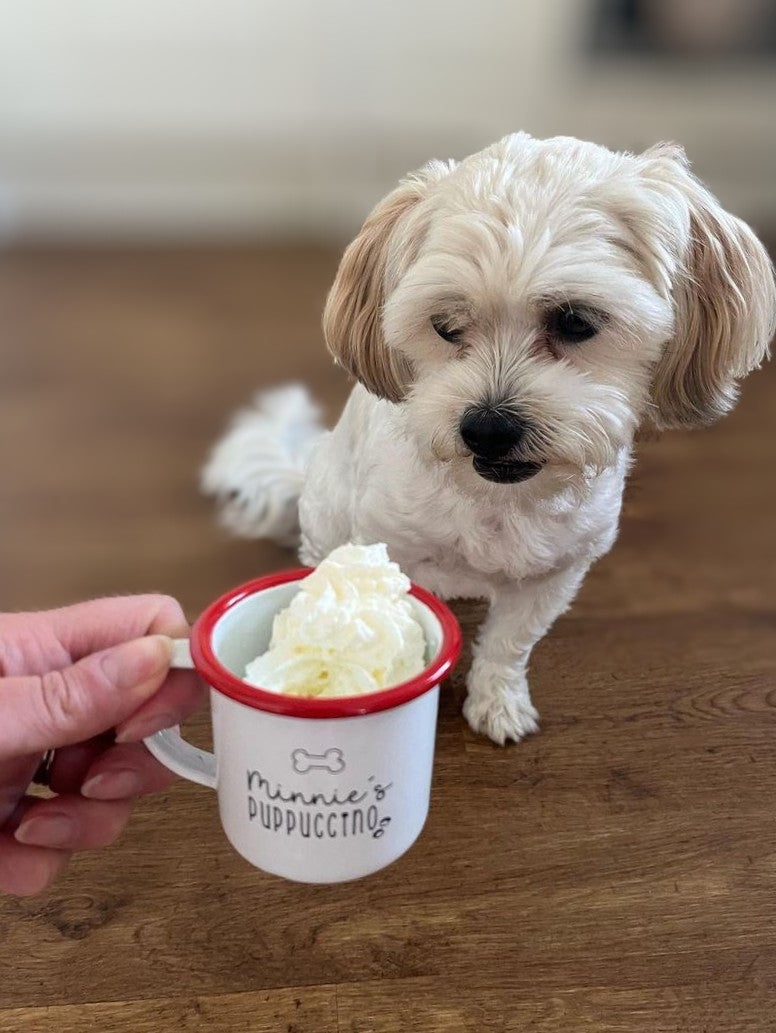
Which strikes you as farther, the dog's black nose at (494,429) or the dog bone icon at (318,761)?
the dog's black nose at (494,429)

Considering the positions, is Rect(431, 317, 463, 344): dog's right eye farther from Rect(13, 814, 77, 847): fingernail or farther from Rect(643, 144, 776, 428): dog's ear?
Rect(13, 814, 77, 847): fingernail

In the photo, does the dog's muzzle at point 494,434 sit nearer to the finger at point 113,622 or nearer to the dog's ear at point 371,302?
the dog's ear at point 371,302

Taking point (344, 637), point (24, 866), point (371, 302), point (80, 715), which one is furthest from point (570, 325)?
point (24, 866)

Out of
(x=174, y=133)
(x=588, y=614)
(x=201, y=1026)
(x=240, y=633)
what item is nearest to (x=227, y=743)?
(x=240, y=633)

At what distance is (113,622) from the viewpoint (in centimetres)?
69

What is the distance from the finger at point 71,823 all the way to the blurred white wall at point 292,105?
233 cm

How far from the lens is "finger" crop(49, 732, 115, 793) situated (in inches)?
29.4

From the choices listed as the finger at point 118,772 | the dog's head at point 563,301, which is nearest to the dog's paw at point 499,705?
the dog's head at point 563,301

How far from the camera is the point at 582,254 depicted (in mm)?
744

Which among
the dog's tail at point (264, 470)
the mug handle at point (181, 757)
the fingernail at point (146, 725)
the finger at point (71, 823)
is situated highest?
the fingernail at point (146, 725)

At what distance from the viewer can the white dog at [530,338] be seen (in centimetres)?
76

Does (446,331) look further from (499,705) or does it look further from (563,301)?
(499,705)

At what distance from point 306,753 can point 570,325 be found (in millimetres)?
446

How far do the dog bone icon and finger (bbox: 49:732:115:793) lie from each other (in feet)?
0.86
